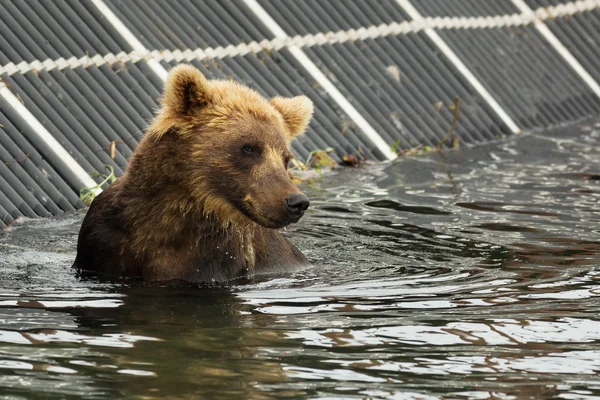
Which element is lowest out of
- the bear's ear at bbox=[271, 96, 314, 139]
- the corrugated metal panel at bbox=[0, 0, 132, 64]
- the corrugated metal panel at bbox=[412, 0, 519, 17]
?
the corrugated metal panel at bbox=[412, 0, 519, 17]

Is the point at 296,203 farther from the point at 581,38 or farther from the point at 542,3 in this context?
the point at 581,38

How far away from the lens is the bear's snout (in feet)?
27.3

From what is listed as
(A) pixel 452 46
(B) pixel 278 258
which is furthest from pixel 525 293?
(A) pixel 452 46

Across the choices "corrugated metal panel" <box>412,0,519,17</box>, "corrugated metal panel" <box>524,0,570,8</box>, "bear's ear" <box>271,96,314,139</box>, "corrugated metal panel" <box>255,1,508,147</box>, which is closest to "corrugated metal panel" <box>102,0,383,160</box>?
"corrugated metal panel" <box>255,1,508,147</box>

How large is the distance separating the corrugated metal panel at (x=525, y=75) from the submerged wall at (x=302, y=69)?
0.8 inches

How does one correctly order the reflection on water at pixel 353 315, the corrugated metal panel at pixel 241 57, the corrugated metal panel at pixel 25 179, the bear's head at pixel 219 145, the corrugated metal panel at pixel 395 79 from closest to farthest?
the reflection on water at pixel 353 315, the bear's head at pixel 219 145, the corrugated metal panel at pixel 25 179, the corrugated metal panel at pixel 241 57, the corrugated metal panel at pixel 395 79

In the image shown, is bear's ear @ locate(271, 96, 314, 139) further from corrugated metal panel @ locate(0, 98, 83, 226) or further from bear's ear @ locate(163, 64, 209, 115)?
corrugated metal panel @ locate(0, 98, 83, 226)

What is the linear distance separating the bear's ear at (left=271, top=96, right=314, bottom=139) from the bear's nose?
1.02 meters

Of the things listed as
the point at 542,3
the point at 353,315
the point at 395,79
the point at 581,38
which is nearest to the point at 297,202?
the point at 353,315

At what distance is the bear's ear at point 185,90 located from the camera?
340 inches

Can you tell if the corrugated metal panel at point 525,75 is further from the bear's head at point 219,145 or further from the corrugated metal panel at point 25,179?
the bear's head at point 219,145

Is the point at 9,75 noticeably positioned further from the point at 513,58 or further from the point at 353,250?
the point at 513,58

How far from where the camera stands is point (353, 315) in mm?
7594

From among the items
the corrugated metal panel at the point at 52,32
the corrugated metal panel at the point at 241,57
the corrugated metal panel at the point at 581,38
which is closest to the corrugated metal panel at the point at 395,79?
the corrugated metal panel at the point at 241,57
